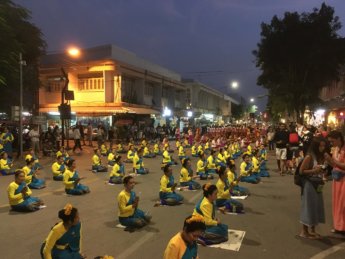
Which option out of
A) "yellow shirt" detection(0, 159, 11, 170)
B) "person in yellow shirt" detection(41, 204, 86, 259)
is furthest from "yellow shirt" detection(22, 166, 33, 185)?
"person in yellow shirt" detection(41, 204, 86, 259)

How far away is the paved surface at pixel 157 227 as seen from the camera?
618cm

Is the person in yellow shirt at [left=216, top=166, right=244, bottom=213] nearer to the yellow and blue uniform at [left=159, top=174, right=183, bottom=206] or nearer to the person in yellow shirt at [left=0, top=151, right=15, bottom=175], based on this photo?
the yellow and blue uniform at [left=159, top=174, right=183, bottom=206]

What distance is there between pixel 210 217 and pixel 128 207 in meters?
1.81

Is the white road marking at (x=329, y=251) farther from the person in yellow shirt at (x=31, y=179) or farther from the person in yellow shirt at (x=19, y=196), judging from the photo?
the person in yellow shirt at (x=31, y=179)

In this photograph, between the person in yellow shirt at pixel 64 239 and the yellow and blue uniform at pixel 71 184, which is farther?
the yellow and blue uniform at pixel 71 184

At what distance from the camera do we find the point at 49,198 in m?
10.6

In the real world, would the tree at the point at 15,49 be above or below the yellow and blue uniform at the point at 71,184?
above

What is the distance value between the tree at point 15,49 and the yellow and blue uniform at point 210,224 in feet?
44.6

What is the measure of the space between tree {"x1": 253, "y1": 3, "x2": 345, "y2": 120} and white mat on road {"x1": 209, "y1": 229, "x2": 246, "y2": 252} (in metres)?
23.6

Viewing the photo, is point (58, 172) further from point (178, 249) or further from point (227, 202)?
point (178, 249)

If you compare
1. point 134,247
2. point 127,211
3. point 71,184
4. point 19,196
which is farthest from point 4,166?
point 134,247

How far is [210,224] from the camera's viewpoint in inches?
251

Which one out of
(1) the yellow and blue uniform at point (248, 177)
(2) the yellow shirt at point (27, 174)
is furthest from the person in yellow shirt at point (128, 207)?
(1) the yellow and blue uniform at point (248, 177)

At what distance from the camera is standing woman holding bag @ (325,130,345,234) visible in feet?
21.9
